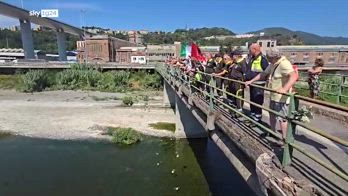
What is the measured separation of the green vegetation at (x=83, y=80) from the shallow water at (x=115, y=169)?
30143 mm

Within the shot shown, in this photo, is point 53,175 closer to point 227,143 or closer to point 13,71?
→ point 227,143

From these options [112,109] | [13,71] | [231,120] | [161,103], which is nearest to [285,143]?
[231,120]

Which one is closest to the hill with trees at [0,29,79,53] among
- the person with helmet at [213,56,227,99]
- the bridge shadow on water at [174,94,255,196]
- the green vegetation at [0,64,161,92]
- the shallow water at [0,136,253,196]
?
the green vegetation at [0,64,161,92]

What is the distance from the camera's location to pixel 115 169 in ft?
54.1

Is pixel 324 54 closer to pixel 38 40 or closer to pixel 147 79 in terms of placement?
pixel 147 79

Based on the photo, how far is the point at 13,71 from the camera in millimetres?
59562

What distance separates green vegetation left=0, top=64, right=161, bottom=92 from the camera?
51.3 m

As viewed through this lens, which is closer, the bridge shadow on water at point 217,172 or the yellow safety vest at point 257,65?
the yellow safety vest at point 257,65

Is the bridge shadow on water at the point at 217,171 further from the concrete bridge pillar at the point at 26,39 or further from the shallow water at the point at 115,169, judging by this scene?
the concrete bridge pillar at the point at 26,39

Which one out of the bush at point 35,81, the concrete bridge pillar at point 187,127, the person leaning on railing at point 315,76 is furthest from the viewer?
the bush at point 35,81

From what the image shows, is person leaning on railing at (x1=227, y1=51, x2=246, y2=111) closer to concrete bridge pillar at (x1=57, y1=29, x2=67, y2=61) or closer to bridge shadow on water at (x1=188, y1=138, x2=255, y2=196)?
bridge shadow on water at (x1=188, y1=138, x2=255, y2=196)

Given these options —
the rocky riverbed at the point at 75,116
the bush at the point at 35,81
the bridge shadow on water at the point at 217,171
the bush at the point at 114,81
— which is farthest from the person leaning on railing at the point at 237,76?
the bush at the point at 35,81

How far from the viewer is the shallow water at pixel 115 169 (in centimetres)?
1403

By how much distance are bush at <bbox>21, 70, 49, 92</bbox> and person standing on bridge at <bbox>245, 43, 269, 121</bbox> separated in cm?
4734
